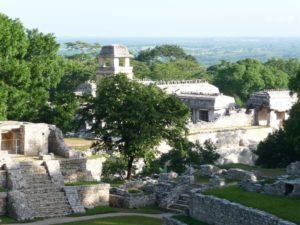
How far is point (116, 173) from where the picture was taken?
4497 cm

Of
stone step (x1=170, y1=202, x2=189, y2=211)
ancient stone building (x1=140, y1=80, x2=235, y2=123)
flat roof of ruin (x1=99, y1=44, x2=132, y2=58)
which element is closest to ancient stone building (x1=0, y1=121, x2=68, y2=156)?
stone step (x1=170, y1=202, x2=189, y2=211)

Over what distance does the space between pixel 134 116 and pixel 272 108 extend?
117 ft

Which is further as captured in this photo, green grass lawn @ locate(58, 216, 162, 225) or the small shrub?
the small shrub

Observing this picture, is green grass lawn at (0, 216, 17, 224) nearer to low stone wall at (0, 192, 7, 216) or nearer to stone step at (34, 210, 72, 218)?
low stone wall at (0, 192, 7, 216)

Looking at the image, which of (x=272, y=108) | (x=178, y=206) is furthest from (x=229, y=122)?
(x=178, y=206)

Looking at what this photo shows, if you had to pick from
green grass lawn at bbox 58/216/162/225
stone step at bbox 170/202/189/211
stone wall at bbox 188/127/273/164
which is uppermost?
green grass lawn at bbox 58/216/162/225

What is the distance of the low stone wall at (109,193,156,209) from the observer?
3616 cm

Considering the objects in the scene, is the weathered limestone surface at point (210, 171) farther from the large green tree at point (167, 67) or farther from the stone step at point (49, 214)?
the large green tree at point (167, 67)

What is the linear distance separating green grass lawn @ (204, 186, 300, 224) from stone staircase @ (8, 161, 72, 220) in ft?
27.6

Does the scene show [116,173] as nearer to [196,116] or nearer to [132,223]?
[132,223]

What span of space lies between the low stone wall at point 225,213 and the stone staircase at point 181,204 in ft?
19.7

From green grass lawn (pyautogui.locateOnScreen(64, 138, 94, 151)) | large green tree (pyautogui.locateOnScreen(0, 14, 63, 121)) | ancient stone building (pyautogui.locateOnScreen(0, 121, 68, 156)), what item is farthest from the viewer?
green grass lawn (pyautogui.locateOnScreen(64, 138, 94, 151))

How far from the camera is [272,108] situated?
74.0 metres

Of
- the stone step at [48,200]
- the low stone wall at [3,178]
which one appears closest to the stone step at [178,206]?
the stone step at [48,200]
